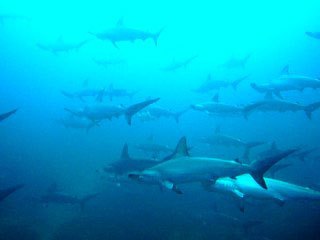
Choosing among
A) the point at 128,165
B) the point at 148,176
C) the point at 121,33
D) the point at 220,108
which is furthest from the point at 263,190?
the point at 121,33

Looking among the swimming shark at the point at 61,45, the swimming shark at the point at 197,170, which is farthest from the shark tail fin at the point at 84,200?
the swimming shark at the point at 61,45

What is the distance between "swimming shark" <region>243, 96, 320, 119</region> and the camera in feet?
51.0

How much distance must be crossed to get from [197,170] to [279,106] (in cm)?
1094

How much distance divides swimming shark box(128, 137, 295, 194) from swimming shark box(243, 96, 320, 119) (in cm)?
929

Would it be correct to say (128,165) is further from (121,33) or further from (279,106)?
(279,106)

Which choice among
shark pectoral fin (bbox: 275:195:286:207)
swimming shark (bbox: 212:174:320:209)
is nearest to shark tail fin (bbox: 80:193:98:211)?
swimming shark (bbox: 212:174:320:209)

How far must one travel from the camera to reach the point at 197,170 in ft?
21.0

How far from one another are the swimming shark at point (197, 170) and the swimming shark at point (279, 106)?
9290 millimetres

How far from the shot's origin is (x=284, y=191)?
9008mm

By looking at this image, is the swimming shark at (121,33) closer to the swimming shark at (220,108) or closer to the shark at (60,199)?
the swimming shark at (220,108)

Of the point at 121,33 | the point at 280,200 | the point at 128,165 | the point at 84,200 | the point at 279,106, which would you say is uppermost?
the point at 121,33

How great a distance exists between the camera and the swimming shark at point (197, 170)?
251 inches

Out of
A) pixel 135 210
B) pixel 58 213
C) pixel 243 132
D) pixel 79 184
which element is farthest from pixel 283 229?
pixel 243 132

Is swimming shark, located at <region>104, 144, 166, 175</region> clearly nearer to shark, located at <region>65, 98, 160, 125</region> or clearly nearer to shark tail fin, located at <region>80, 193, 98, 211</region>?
shark, located at <region>65, 98, 160, 125</region>
